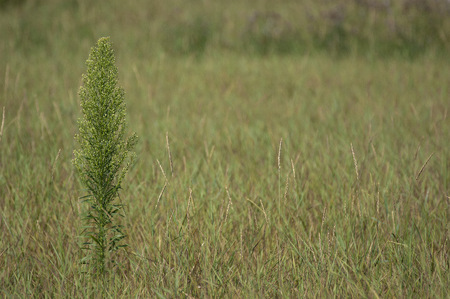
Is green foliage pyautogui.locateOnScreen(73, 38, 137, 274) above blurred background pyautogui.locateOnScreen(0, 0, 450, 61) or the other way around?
the other way around

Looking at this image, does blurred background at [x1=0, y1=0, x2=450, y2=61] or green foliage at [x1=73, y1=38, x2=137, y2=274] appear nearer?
green foliage at [x1=73, y1=38, x2=137, y2=274]

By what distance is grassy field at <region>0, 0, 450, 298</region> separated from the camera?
1.78 metres

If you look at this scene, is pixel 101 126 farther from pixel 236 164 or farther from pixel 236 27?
pixel 236 27

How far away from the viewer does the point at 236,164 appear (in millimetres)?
2764

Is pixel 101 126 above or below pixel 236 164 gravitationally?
above

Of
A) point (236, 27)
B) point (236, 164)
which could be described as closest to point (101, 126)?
point (236, 164)

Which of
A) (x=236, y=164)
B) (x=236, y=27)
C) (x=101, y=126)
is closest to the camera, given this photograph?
(x=101, y=126)

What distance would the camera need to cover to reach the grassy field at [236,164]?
1777mm

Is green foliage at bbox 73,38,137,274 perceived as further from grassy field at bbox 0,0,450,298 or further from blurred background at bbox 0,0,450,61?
blurred background at bbox 0,0,450,61

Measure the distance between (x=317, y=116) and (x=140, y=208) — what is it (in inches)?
80.6

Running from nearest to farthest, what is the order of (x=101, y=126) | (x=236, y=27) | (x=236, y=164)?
1. (x=101, y=126)
2. (x=236, y=164)
3. (x=236, y=27)

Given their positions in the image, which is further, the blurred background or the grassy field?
the blurred background

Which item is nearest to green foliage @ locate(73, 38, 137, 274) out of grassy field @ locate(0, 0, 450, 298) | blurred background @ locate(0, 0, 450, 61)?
grassy field @ locate(0, 0, 450, 298)

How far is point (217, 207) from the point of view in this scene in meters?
2.33
